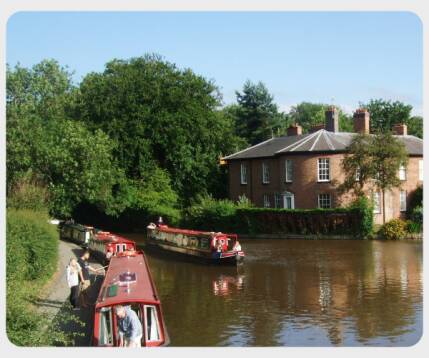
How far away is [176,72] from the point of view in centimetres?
4831

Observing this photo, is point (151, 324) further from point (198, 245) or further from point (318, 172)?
point (318, 172)

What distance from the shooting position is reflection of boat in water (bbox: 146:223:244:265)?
2675 cm

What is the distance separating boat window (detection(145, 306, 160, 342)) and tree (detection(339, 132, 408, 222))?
26.3 m

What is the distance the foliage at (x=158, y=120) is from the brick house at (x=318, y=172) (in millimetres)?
5580

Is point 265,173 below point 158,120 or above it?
below

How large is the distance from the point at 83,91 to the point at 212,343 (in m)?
35.7

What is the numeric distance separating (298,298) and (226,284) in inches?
150

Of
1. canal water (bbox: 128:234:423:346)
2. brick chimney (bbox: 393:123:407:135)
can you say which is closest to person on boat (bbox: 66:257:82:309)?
canal water (bbox: 128:234:423:346)

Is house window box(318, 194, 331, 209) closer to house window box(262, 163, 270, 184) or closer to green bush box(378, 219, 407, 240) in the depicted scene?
green bush box(378, 219, 407, 240)

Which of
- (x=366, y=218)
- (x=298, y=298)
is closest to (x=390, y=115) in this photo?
(x=366, y=218)

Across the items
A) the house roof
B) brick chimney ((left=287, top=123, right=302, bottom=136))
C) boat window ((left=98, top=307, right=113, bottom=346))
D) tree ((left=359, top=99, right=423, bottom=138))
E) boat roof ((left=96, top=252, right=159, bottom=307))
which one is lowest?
boat window ((left=98, top=307, right=113, bottom=346))

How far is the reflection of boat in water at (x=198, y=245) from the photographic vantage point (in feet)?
87.8

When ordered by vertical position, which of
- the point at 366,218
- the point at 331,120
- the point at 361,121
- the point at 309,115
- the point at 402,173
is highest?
the point at 309,115

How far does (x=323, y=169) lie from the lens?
3888 centimetres
